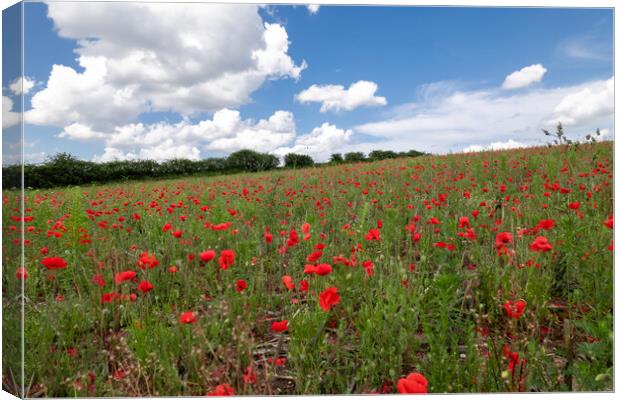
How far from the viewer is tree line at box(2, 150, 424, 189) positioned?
2.86 metres

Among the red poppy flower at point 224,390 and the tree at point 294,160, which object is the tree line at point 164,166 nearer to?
the tree at point 294,160

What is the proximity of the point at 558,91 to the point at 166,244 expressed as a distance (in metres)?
2.87

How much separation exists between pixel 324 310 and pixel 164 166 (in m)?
2.94

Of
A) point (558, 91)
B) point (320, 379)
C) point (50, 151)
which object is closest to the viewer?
point (320, 379)

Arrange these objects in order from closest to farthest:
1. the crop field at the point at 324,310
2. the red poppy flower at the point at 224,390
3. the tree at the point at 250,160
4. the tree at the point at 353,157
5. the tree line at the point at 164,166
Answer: the red poppy flower at the point at 224,390 → the crop field at the point at 324,310 → the tree line at the point at 164,166 → the tree at the point at 353,157 → the tree at the point at 250,160

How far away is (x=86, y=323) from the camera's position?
7.25 feet

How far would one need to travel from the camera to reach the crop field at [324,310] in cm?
180

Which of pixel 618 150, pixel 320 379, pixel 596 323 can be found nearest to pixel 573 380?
pixel 596 323

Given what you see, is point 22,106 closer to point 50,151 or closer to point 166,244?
point 50,151

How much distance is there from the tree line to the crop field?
26 cm

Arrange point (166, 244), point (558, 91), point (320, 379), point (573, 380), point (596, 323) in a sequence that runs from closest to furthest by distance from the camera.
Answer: point (320, 379) < point (573, 380) < point (596, 323) < point (558, 91) < point (166, 244)

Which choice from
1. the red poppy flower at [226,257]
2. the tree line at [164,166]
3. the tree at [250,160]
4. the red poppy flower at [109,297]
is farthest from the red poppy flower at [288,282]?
the tree at [250,160]

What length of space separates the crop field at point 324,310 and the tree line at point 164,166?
0.26m

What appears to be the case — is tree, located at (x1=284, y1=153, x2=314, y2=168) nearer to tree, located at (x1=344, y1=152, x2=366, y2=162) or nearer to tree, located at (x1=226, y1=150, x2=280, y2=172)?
tree, located at (x1=226, y1=150, x2=280, y2=172)
